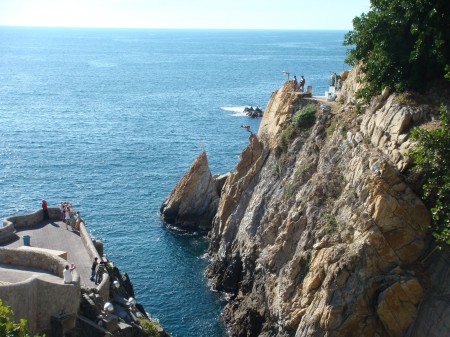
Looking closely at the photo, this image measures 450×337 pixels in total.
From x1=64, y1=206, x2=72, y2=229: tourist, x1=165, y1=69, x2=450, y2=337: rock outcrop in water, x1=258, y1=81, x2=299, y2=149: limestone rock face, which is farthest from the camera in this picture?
x1=258, y1=81, x2=299, y2=149: limestone rock face

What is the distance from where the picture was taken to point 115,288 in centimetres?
3856

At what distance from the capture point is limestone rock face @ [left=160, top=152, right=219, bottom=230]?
66.6 metres

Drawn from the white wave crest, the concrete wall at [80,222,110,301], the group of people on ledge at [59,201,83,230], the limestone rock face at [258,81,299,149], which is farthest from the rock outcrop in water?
the white wave crest

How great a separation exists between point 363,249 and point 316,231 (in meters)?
5.26

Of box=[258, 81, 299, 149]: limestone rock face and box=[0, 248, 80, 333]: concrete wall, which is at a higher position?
box=[258, 81, 299, 149]: limestone rock face

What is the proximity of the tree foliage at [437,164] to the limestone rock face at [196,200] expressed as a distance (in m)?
35.0

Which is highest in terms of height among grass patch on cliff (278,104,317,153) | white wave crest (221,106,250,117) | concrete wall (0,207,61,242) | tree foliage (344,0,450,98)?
tree foliage (344,0,450,98)

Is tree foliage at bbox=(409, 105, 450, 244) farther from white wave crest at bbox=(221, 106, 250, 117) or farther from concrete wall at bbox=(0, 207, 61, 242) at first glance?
white wave crest at bbox=(221, 106, 250, 117)

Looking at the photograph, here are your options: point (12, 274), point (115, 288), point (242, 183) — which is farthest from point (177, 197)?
point (12, 274)

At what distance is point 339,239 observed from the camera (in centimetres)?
3822

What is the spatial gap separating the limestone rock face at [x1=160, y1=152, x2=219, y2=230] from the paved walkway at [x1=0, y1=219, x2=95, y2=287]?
23436 mm

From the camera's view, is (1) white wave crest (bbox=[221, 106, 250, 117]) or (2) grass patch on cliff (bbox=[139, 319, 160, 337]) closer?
(2) grass patch on cliff (bbox=[139, 319, 160, 337])

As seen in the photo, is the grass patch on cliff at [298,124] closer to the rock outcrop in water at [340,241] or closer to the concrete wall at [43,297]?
the rock outcrop in water at [340,241]

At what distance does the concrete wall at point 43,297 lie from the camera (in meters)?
30.1
